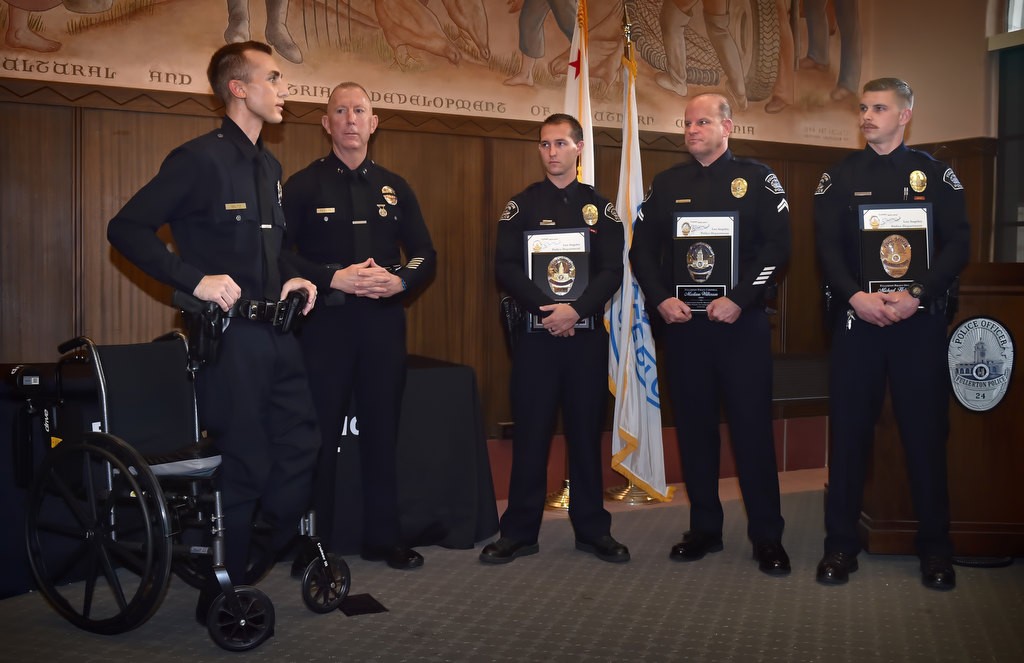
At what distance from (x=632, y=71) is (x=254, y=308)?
9.35 feet

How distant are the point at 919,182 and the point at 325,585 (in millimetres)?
2716

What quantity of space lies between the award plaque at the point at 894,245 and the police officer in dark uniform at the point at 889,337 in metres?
0.03

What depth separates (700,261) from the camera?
13.5ft

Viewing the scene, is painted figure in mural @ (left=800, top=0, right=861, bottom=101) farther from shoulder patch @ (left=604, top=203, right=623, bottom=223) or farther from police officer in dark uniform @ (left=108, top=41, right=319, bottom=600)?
police officer in dark uniform @ (left=108, top=41, right=319, bottom=600)

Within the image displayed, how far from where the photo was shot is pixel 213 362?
2.98 meters

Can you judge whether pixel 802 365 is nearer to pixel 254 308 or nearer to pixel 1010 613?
pixel 1010 613

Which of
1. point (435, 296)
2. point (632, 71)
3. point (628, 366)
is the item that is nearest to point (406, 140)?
point (435, 296)

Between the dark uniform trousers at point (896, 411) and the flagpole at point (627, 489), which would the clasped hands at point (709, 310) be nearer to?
the dark uniform trousers at point (896, 411)

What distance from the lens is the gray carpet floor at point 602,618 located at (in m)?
3.02

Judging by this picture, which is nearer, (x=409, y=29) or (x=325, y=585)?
(x=325, y=585)

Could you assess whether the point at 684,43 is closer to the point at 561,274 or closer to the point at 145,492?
the point at 561,274

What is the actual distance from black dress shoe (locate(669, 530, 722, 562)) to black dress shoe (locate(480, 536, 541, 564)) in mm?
622

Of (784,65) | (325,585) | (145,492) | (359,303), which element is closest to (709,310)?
(359,303)

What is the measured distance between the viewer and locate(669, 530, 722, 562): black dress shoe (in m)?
4.11
